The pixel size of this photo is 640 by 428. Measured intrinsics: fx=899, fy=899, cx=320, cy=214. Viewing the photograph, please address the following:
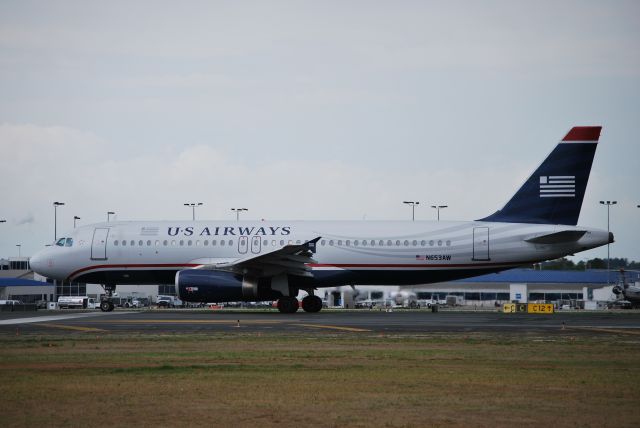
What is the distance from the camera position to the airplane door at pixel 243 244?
4334 cm

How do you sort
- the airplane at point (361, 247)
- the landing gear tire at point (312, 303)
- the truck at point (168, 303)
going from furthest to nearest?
the truck at point (168, 303) → the landing gear tire at point (312, 303) → the airplane at point (361, 247)

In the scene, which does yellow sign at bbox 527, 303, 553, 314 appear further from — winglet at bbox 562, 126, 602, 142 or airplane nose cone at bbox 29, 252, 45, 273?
airplane nose cone at bbox 29, 252, 45, 273

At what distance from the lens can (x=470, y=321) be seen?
114ft

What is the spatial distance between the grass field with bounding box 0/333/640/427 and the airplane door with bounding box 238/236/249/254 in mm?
17857

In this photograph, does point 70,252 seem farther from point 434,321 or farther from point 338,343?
point 338,343

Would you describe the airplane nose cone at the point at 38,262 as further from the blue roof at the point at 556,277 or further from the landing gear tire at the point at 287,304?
the blue roof at the point at 556,277

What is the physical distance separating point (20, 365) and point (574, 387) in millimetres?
11452

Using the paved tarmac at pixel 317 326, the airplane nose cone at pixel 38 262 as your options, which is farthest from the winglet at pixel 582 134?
the airplane nose cone at pixel 38 262

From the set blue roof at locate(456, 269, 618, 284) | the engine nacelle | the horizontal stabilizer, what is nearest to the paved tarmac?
the engine nacelle

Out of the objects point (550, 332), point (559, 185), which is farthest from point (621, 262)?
point (550, 332)

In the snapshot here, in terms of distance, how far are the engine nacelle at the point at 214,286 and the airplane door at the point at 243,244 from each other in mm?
2349

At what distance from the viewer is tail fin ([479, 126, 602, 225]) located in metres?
41.7

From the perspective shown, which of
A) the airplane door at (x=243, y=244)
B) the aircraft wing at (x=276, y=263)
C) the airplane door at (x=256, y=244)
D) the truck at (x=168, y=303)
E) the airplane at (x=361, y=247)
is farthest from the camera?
the truck at (x=168, y=303)

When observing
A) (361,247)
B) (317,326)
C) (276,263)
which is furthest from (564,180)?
(317,326)
